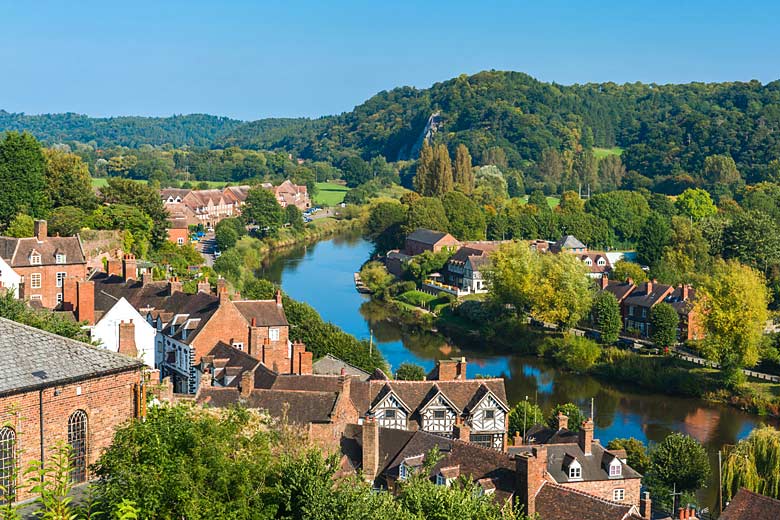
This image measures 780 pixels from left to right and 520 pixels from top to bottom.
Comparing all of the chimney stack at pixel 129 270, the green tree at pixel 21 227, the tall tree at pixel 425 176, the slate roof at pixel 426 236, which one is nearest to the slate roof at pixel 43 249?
the chimney stack at pixel 129 270

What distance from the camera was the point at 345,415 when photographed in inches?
1013

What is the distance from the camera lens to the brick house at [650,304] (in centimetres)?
5009

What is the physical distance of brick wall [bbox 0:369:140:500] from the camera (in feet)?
48.0

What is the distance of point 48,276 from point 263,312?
10.5 metres

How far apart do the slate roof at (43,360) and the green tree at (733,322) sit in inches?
1296

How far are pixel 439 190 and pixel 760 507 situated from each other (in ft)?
262

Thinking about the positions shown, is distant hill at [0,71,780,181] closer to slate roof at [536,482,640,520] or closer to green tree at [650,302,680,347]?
green tree at [650,302,680,347]

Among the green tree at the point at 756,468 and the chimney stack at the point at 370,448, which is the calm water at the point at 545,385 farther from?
the chimney stack at the point at 370,448

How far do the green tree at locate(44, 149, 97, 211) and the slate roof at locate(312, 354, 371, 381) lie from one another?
19648 mm

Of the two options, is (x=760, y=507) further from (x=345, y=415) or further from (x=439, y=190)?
(x=439, y=190)

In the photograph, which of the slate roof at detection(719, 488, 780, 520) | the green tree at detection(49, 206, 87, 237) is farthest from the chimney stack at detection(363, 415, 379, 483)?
the green tree at detection(49, 206, 87, 237)

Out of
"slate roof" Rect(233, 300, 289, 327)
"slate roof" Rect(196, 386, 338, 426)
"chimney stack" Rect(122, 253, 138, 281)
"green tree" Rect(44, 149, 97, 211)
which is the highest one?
"green tree" Rect(44, 149, 97, 211)

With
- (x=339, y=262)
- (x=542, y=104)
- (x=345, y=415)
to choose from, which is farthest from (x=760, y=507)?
(x=542, y=104)

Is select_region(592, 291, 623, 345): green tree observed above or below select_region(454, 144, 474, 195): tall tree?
below
